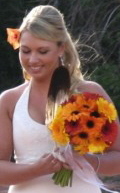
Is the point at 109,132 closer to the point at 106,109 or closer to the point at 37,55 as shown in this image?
the point at 106,109

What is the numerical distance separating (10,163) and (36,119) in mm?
286

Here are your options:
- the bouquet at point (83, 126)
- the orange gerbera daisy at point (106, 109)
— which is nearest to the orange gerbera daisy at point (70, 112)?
the bouquet at point (83, 126)

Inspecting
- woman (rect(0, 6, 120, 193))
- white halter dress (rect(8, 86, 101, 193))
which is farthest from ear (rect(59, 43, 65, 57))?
white halter dress (rect(8, 86, 101, 193))

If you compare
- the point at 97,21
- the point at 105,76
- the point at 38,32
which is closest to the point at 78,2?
the point at 97,21

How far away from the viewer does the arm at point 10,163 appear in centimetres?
421

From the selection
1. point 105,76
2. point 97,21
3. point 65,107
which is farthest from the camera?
point 97,21

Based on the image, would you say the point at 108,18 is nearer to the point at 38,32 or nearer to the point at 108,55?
the point at 108,55

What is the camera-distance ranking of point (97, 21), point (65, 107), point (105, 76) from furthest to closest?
point (97, 21)
point (105, 76)
point (65, 107)

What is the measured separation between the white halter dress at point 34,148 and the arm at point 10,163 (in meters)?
0.05

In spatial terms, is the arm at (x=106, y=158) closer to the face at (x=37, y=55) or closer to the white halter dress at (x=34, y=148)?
the white halter dress at (x=34, y=148)

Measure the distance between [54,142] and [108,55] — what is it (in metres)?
11.1

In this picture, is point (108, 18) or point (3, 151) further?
point (108, 18)

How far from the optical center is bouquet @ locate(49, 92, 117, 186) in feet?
13.8

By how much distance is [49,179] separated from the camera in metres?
4.35
